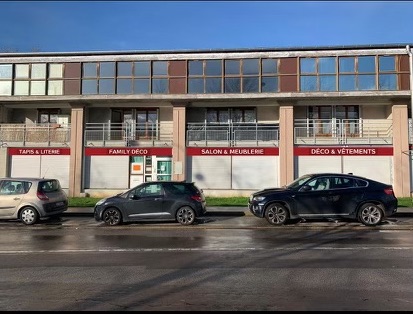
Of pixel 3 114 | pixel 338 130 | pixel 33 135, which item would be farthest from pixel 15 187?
pixel 338 130

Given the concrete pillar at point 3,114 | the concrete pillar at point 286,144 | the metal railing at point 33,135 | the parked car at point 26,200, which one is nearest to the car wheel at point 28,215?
the parked car at point 26,200

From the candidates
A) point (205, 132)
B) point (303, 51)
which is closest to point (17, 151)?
point (205, 132)

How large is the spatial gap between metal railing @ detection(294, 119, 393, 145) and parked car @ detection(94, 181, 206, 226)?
12.5 metres

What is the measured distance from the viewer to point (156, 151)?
81.4ft

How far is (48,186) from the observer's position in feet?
46.9

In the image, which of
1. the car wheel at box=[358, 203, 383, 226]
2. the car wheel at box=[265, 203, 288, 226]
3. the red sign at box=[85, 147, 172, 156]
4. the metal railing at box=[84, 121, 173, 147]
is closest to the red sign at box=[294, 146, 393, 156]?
the red sign at box=[85, 147, 172, 156]

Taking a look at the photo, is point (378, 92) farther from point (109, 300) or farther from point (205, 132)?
point (109, 300)

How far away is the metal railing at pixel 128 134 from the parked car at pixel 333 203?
508 inches

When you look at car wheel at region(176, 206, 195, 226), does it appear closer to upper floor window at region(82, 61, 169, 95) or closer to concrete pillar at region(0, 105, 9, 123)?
upper floor window at region(82, 61, 169, 95)

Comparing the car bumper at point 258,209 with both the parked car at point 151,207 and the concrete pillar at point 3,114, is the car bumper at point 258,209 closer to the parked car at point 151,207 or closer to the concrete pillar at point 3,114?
the parked car at point 151,207

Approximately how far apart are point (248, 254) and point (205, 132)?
16.6 meters

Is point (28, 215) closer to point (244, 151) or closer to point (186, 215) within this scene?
point (186, 215)

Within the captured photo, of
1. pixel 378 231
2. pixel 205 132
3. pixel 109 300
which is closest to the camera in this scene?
pixel 109 300

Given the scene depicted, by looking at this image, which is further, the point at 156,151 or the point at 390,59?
the point at 156,151
